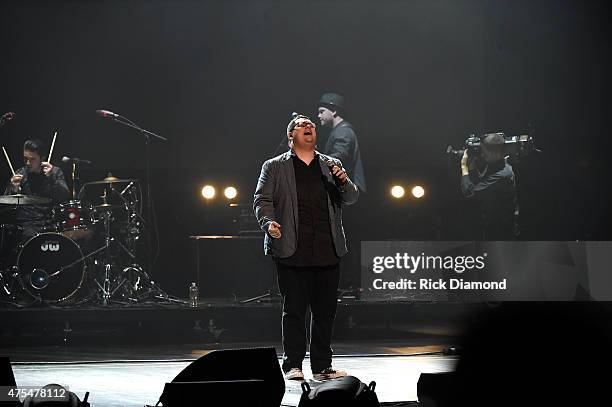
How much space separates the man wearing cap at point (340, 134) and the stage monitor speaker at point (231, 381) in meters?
6.76

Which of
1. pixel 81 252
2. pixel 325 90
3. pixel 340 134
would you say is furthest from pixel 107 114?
pixel 340 134

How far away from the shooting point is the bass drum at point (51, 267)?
8.52 m

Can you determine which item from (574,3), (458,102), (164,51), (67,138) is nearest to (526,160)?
(458,102)

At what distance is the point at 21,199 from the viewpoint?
8.62 m

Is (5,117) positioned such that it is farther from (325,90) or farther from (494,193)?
(494,193)

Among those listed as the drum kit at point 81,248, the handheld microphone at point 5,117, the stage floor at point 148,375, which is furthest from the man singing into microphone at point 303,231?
the handheld microphone at point 5,117

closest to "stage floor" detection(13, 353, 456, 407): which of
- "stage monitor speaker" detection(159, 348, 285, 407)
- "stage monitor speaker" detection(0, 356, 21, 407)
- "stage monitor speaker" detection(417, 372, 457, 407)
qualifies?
"stage monitor speaker" detection(159, 348, 285, 407)

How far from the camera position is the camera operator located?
944 centimetres

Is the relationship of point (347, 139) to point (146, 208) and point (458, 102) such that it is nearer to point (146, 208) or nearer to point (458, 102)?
point (458, 102)

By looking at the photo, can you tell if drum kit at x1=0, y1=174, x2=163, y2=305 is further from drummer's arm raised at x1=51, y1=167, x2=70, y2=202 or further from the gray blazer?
the gray blazer

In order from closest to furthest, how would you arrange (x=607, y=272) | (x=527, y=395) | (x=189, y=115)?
(x=527, y=395)
(x=607, y=272)
(x=189, y=115)

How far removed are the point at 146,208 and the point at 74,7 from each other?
2190 mm

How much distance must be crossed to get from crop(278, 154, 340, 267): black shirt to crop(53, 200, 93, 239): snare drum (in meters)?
4.03

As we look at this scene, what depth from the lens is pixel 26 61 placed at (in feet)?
30.3
